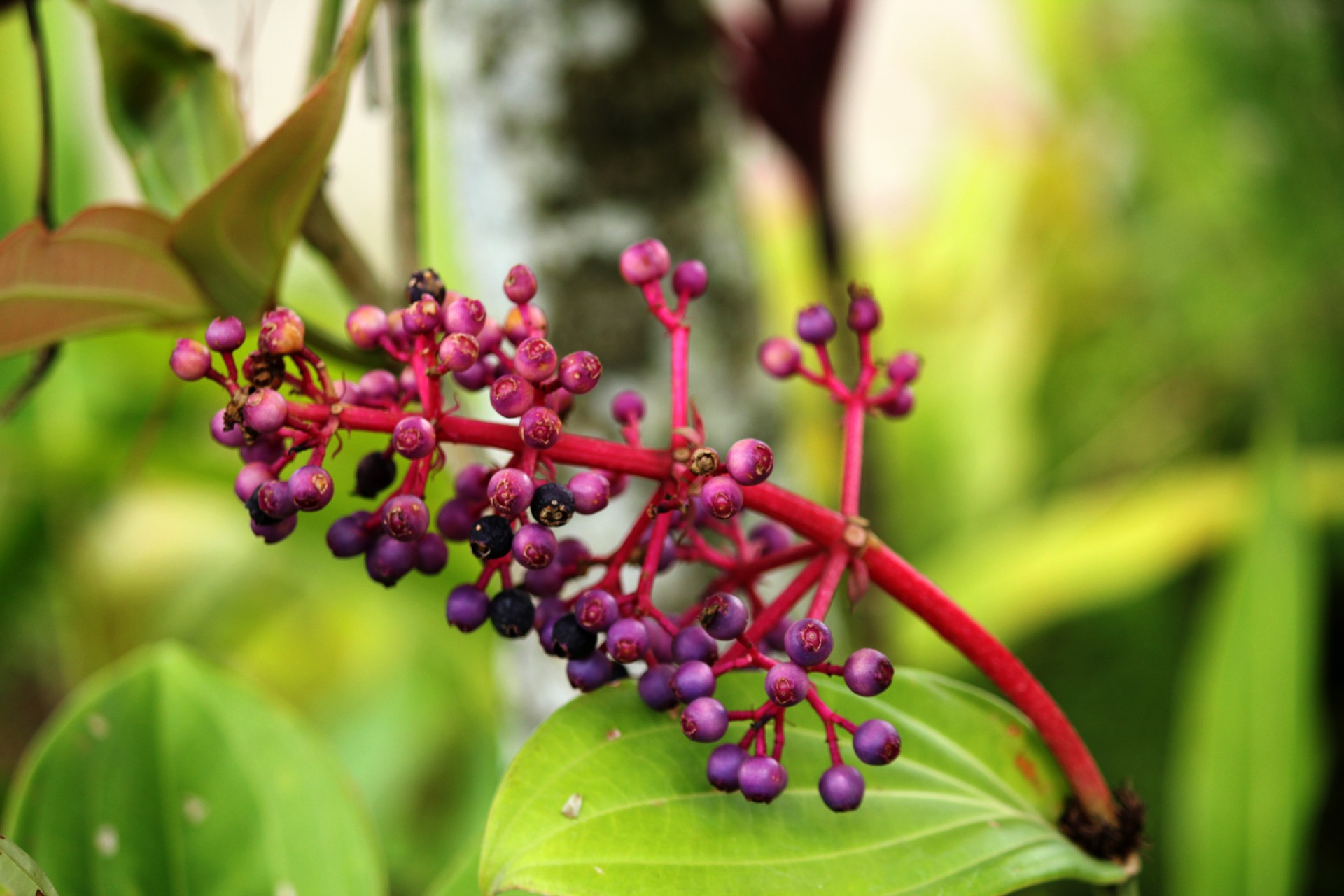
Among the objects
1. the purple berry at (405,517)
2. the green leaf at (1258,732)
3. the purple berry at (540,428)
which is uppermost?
the purple berry at (540,428)

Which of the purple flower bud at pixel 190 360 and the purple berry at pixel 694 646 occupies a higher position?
the purple flower bud at pixel 190 360

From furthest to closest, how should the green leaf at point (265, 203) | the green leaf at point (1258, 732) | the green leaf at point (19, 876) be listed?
the green leaf at point (1258, 732)
the green leaf at point (265, 203)
the green leaf at point (19, 876)

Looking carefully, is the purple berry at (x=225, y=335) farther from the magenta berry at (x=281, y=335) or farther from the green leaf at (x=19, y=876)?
the green leaf at (x=19, y=876)

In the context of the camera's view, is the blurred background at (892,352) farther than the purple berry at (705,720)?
Yes

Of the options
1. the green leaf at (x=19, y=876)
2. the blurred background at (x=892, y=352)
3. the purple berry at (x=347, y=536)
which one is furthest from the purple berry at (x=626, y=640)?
the blurred background at (x=892, y=352)

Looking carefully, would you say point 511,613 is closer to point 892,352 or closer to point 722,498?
point 722,498

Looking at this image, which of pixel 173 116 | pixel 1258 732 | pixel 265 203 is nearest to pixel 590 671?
pixel 265 203

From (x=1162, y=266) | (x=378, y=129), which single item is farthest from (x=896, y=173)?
(x=378, y=129)
